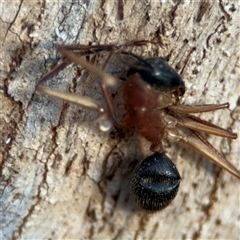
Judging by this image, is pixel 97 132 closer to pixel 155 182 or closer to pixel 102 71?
pixel 155 182

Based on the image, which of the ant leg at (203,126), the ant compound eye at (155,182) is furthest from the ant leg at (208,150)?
the ant compound eye at (155,182)

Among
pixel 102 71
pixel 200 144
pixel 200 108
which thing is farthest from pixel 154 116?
pixel 102 71

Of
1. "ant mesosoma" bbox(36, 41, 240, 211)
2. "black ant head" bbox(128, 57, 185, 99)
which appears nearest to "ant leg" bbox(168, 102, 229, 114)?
"ant mesosoma" bbox(36, 41, 240, 211)

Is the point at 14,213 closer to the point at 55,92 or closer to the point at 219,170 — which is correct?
the point at 55,92

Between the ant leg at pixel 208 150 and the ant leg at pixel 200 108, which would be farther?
the ant leg at pixel 208 150

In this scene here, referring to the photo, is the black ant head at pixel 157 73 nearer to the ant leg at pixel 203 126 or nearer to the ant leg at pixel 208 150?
the ant leg at pixel 203 126

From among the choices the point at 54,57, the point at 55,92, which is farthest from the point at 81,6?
the point at 55,92
